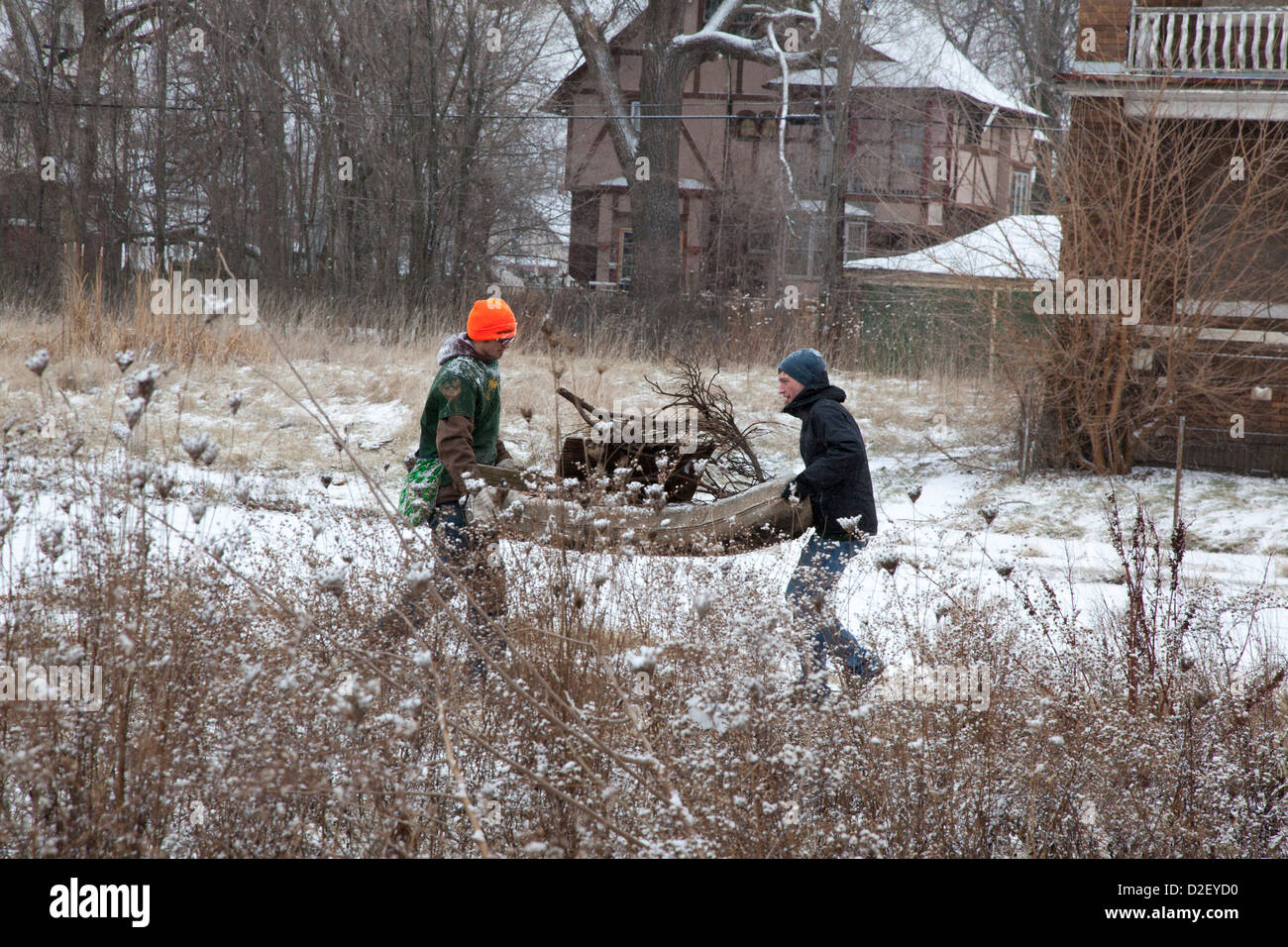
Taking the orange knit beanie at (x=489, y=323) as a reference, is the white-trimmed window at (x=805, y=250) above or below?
above

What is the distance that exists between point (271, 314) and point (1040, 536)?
482 inches

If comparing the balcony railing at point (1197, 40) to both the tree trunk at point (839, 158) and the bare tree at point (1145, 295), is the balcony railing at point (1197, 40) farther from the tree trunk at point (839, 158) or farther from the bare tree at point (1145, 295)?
the tree trunk at point (839, 158)

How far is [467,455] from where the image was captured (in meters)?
4.37

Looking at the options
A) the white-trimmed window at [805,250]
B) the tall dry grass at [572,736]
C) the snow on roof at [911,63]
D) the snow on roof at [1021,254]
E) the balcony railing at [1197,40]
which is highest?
the snow on roof at [911,63]

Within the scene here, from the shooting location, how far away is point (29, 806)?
2.78m

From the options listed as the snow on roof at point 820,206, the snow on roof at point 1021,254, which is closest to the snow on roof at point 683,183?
the snow on roof at point 820,206

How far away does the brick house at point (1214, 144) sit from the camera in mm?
10664
